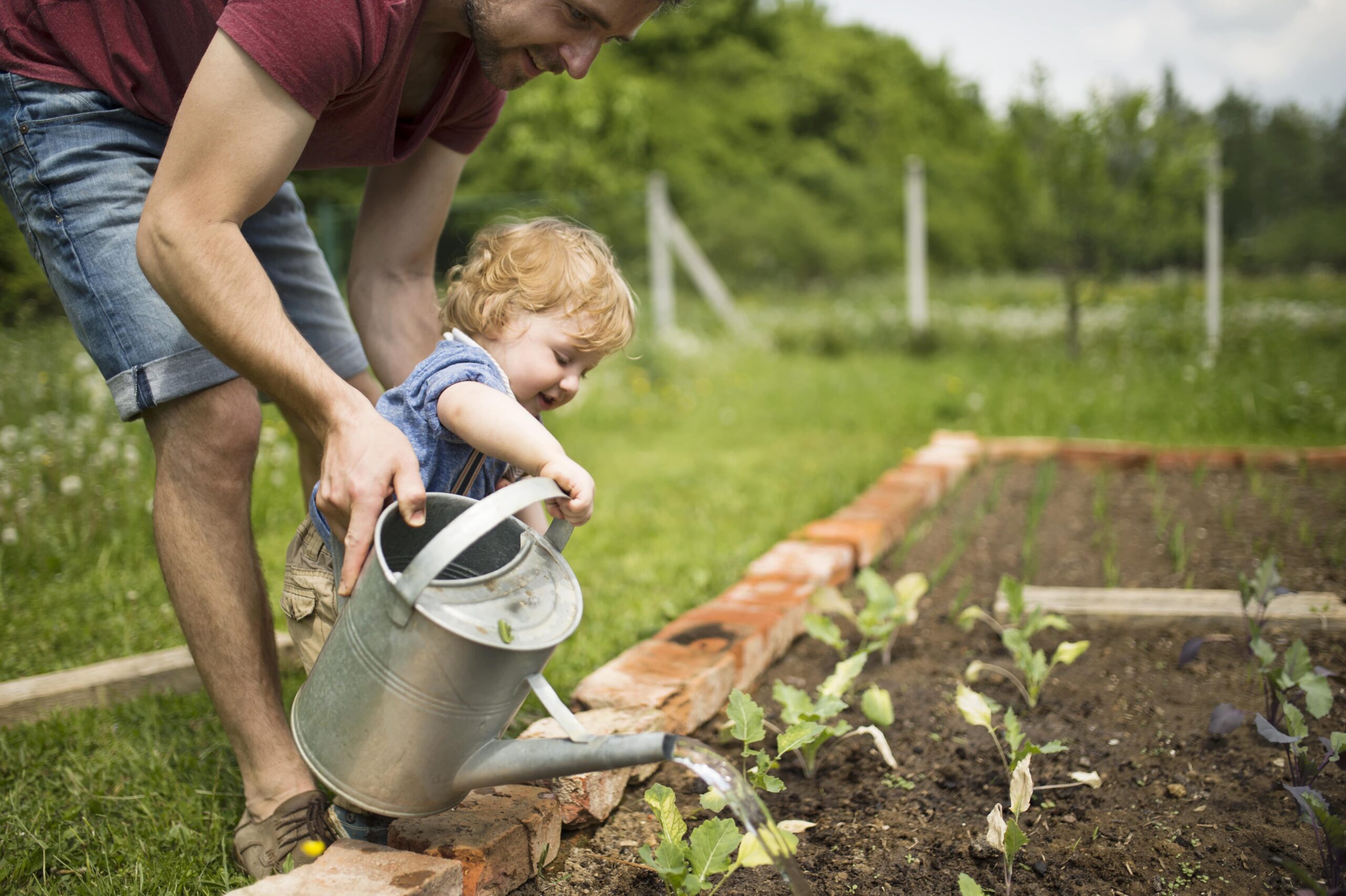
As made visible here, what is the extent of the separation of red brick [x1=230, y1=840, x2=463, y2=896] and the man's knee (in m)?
0.66

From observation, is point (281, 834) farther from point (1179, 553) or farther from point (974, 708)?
point (1179, 553)

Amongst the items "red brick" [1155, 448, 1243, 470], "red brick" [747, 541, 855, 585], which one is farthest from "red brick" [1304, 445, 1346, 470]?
"red brick" [747, 541, 855, 585]

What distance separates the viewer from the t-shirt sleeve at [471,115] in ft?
6.24

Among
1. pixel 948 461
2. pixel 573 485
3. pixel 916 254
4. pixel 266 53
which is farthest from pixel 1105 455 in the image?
pixel 916 254

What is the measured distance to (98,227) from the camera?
1.54m

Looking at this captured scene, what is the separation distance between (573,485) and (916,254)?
7003 millimetres

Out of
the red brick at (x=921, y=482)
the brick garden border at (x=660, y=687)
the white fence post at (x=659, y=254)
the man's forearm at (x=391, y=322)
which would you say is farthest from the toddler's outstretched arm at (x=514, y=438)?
the white fence post at (x=659, y=254)

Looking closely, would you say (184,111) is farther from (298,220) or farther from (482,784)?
(482,784)

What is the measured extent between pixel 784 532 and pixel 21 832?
2.27 m

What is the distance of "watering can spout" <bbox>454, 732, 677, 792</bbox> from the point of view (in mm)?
1185

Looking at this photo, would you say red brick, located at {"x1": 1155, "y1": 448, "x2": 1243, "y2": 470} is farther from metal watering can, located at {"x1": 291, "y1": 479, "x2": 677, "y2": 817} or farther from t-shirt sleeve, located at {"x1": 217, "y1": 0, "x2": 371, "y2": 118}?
t-shirt sleeve, located at {"x1": 217, "y1": 0, "x2": 371, "y2": 118}

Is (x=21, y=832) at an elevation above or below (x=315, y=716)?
below

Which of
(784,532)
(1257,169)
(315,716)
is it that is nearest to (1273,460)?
(784,532)

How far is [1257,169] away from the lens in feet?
24.2
